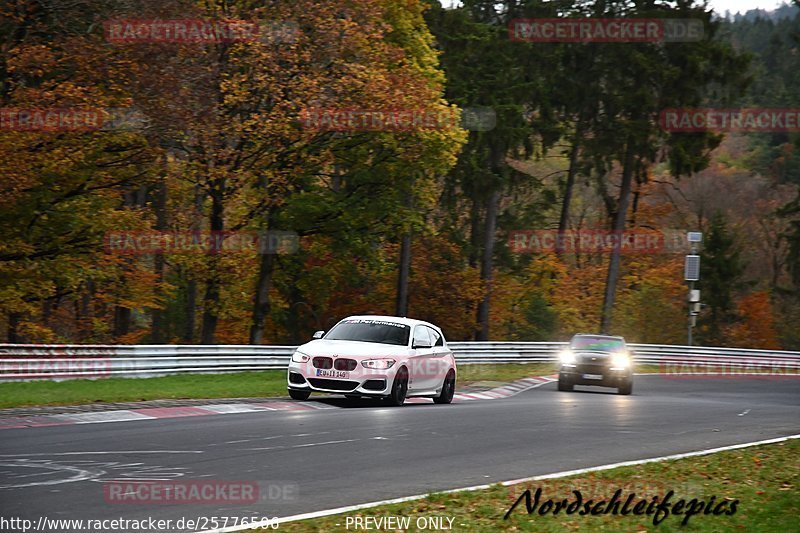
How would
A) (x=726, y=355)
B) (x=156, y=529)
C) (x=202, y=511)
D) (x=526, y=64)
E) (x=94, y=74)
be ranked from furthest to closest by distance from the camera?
(x=526, y=64) < (x=726, y=355) < (x=94, y=74) < (x=202, y=511) < (x=156, y=529)

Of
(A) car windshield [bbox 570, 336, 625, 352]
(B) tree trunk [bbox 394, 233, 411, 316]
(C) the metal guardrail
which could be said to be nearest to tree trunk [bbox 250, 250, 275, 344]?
(C) the metal guardrail

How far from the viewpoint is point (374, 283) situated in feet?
169

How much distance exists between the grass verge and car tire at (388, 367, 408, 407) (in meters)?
7.67

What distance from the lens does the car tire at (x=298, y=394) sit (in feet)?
66.7

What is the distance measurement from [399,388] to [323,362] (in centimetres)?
162

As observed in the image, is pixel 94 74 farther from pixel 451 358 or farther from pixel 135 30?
pixel 451 358

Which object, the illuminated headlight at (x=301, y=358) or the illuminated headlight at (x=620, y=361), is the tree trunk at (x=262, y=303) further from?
the illuminated headlight at (x=301, y=358)

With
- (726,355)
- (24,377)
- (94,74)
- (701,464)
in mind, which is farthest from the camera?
(726,355)

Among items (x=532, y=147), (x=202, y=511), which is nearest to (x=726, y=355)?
(x=532, y=147)

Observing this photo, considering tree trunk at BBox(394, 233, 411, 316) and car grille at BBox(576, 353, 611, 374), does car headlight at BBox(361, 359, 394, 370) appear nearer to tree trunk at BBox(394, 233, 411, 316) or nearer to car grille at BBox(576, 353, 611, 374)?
car grille at BBox(576, 353, 611, 374)

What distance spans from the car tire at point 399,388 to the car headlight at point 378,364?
12.7 inches

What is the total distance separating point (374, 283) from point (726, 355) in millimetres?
16599

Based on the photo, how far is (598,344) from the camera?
29.5 meters

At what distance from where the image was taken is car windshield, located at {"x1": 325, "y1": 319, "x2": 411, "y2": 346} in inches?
817
